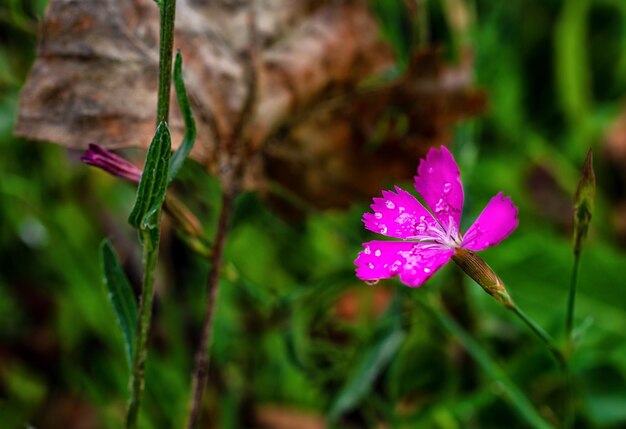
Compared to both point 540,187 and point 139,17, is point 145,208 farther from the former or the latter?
point 540,187

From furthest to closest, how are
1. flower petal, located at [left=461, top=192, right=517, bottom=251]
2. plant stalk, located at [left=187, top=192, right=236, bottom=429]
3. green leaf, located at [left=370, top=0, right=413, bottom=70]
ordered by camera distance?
green leaf, located at [left=370, top=0, right=413, bottom=70]
plant stalk, located at [left=187, top=192, right=236, bottom=429]
flower petal, located at [left=461, top=192, right=517, bottom=251]

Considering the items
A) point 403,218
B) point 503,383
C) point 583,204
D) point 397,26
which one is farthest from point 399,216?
point 397,26

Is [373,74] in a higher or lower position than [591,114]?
lower

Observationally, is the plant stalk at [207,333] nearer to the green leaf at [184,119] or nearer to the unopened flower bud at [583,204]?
the green leaf at [184,119]

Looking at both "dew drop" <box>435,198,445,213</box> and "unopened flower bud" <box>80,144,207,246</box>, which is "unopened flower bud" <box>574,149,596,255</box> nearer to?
"dew drop" <box>435,198,445,213</box>

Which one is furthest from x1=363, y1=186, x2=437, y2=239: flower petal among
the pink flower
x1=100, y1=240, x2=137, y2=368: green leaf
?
x1=100, y1=240, x2=137, y2=368: green leaf

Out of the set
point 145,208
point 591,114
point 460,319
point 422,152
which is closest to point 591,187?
point 145,208
